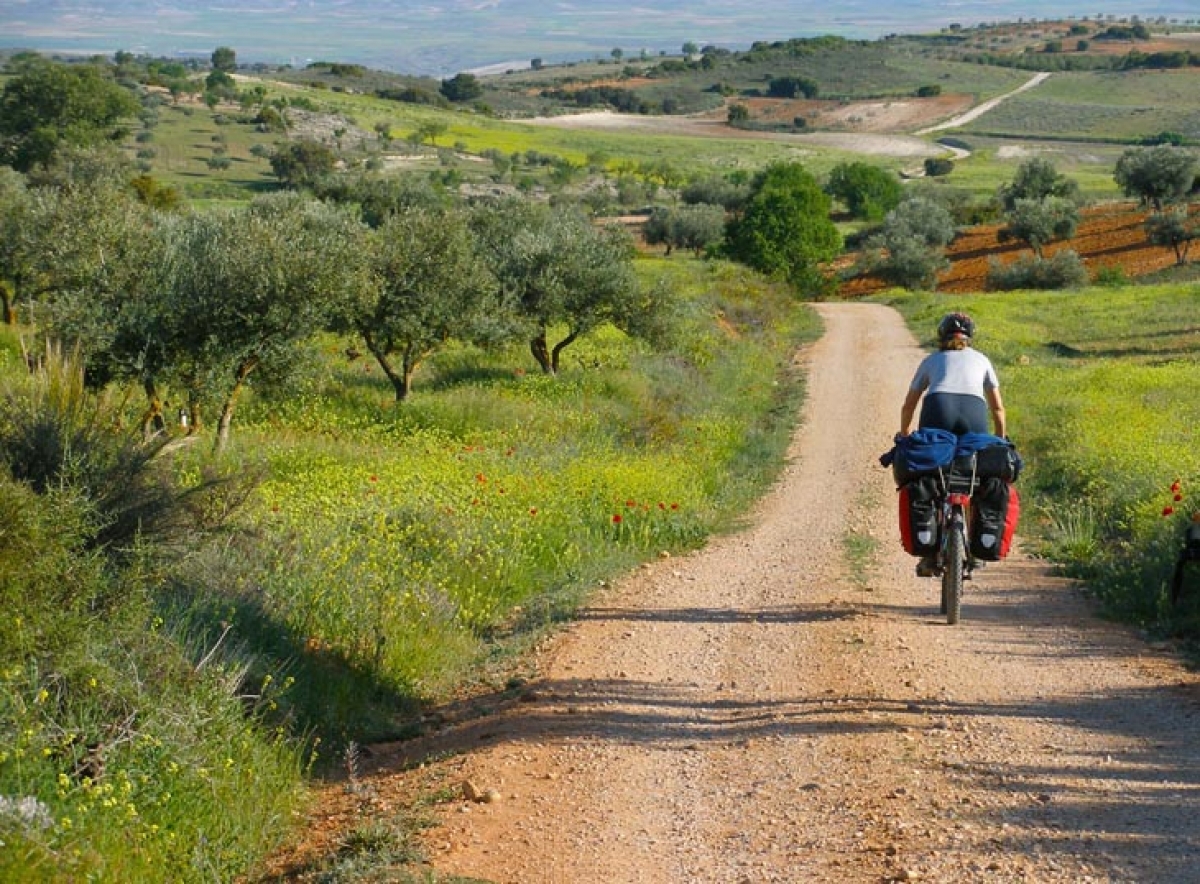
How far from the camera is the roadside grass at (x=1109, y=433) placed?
33.0 feet

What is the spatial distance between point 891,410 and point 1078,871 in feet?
63.6

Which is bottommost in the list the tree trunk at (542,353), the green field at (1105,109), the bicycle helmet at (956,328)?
the tree trunk at (542,353)

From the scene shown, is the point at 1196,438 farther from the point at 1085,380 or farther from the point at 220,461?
the point at 220,461

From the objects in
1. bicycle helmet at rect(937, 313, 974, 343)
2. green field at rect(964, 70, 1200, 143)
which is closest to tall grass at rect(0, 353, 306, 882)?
bicycle helmet at rect(937, 313, 974, 343)

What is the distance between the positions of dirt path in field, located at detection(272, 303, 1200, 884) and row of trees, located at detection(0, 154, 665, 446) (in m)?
7.99

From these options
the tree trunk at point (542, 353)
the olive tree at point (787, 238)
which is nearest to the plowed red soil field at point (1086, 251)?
the olive tree at point (787, 238)

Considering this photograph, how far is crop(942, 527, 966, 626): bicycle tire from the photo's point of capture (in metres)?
8.41

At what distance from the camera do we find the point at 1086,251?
59938mm

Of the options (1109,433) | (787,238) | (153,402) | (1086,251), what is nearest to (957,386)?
(1109,433)

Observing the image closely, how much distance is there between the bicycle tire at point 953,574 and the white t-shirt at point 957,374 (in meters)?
0.92

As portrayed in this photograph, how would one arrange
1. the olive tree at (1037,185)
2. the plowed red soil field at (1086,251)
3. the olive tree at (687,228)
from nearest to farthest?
the plowed red soil field at (1086,251) → the olive tree at (687,228) → the olive tree at (1037,185)

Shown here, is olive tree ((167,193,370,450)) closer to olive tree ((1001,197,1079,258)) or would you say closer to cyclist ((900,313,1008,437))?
cyclist ((900,313,1008,437))

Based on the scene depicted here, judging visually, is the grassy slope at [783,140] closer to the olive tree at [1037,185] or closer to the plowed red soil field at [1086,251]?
the olive tree at [1037,185]

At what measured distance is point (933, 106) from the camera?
14700 centimetres
